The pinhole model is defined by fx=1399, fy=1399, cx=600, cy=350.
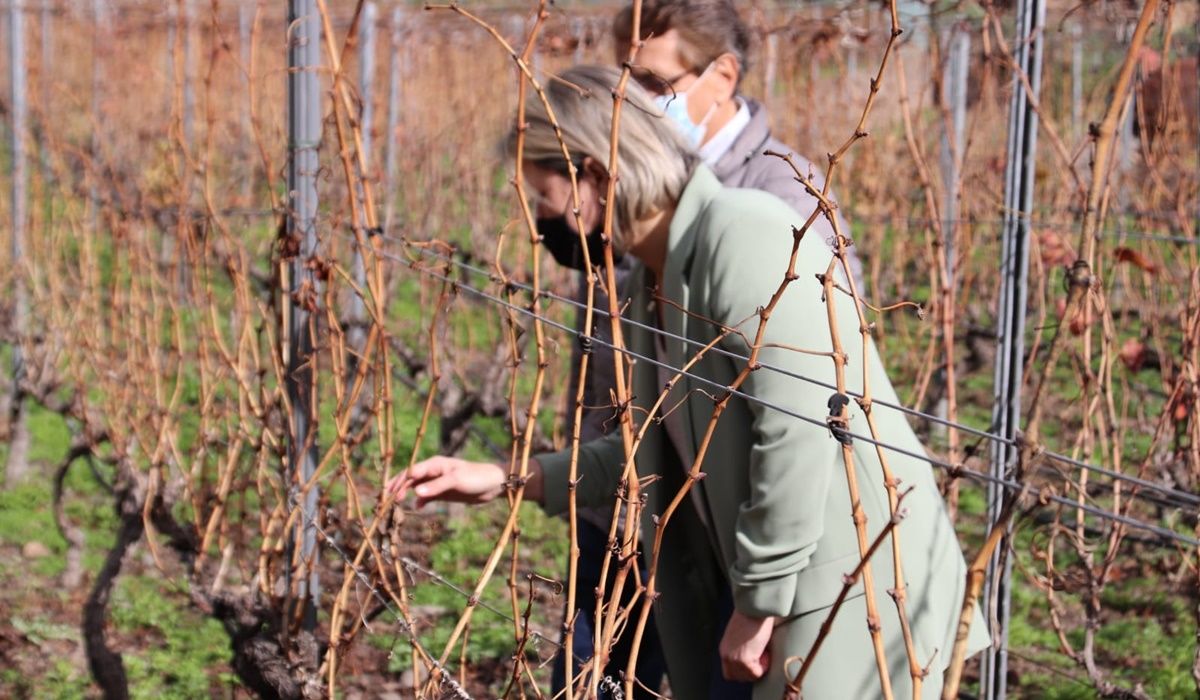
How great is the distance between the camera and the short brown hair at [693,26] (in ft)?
8.18

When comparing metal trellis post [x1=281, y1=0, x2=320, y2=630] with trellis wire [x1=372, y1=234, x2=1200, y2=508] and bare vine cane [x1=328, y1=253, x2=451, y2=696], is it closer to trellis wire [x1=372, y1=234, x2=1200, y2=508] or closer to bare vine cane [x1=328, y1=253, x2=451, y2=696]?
bare vine cane [x1=328, y1=253, x2=451, y2=696]

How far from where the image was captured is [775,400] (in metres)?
1.61

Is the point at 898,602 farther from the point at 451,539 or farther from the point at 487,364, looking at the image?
the point at 487,364

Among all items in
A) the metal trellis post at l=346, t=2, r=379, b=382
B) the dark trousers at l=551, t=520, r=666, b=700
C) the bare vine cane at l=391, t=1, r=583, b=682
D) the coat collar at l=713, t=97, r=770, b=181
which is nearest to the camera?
the bare vine cane at l=391, t=1, r=583, b=682

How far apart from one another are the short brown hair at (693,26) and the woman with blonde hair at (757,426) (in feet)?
1.91

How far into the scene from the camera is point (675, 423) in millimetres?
1958

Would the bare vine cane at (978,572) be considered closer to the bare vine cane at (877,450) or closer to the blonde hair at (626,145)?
the bare vine cane at (877,450)

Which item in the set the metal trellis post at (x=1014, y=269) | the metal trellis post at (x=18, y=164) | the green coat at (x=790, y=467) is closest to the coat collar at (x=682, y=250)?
the green coat at (x=790, y=467)

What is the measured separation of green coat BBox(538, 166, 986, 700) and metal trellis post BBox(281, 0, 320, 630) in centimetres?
69

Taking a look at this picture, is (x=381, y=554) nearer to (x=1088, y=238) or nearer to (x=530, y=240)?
(x=530, y=240)

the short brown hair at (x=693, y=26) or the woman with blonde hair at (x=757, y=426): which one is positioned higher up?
the short brown hair at (x=693, y=26)

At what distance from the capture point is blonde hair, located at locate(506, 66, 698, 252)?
181 cm

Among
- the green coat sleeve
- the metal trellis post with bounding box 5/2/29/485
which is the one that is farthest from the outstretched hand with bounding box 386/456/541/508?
the metal trellis post with bounding box 5/2/29/485

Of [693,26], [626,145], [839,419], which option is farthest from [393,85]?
[839,419]
